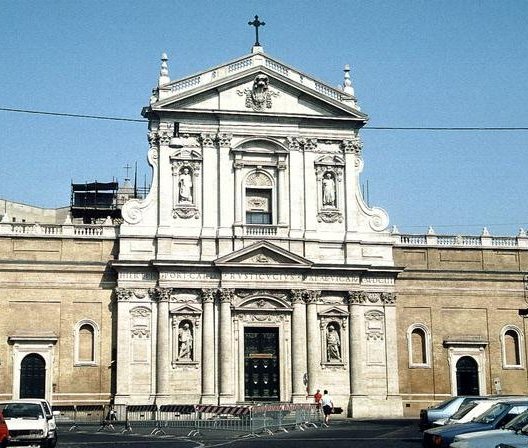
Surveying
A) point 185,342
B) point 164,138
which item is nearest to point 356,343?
point 185,342

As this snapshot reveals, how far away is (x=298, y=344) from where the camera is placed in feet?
157

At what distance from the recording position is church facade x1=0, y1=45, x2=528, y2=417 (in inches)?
1860

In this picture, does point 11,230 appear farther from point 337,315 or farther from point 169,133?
point 337,315

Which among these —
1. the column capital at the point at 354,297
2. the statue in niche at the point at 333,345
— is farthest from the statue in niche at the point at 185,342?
the column capital at the point at 354,297

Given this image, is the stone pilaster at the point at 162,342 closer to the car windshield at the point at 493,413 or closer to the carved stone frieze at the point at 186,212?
the carved stone frieze at the point at 186,212

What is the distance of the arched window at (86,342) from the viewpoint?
156 ft

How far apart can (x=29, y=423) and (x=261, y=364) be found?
893 inches

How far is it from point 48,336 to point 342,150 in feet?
57.9

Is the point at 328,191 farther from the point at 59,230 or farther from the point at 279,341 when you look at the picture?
the point at 59,230

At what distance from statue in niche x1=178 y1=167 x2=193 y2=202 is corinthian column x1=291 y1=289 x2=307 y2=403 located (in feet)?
23.3

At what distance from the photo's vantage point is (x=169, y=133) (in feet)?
161

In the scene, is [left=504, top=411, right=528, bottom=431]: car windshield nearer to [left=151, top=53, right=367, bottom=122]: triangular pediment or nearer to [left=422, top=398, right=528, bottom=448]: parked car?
[left=422, top=398, right=528, bottom=448]: parked car

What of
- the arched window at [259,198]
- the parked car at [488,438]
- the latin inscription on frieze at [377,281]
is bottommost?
the parked car at [488,438]

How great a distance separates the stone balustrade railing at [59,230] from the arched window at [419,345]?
16.2 m
